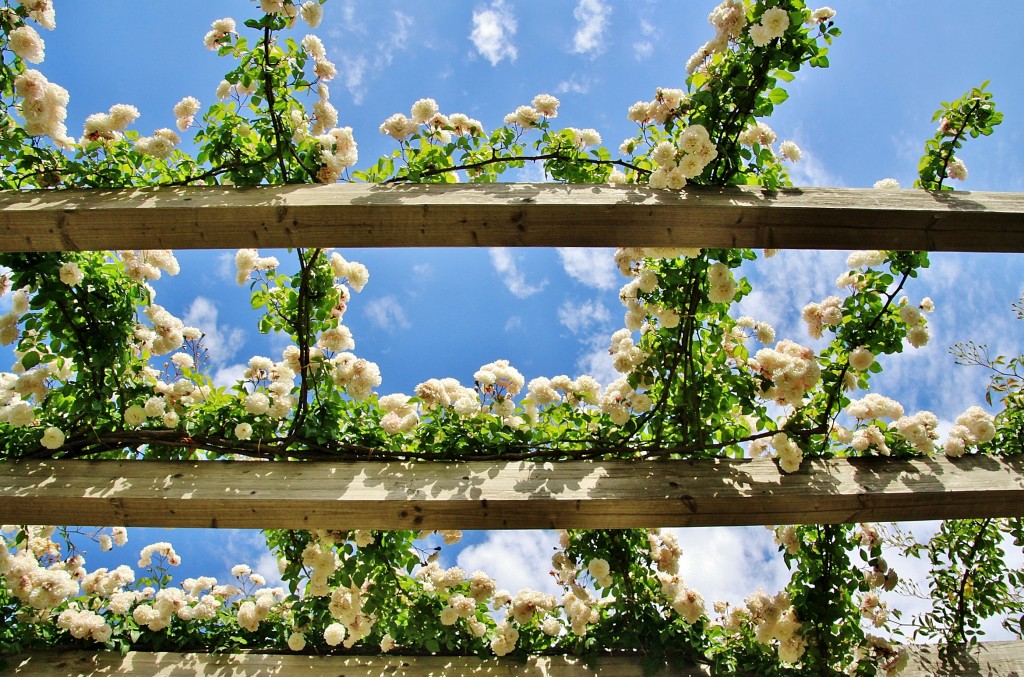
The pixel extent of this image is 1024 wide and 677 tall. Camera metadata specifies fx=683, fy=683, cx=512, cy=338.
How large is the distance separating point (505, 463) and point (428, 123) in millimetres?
1092

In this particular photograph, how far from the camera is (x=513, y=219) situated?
5.99ft

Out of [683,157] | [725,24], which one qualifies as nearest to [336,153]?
[683,157]

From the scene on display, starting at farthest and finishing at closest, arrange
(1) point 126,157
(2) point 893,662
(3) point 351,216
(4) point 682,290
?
(2) point 893,662
(4) point 682,290
(1) point 126,157
(3) point 351,216

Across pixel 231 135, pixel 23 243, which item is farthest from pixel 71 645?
pixel 231 135

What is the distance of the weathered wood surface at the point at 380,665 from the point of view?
2465mm

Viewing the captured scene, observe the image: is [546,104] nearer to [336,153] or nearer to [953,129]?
[336,153]

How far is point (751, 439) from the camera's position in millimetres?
2260

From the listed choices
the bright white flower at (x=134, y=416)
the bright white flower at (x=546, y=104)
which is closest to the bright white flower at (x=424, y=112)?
the bright white flower at (x=546, y=104)

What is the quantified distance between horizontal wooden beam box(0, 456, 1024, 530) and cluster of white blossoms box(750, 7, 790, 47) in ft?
3.99

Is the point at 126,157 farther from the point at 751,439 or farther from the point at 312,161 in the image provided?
the point at 751,439

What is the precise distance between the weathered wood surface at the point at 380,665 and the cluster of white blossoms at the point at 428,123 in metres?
1.86

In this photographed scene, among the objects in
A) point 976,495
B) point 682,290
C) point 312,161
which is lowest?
point 976,495

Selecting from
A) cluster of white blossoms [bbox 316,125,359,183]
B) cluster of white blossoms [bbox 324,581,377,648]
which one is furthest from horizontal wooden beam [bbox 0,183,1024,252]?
cluster of white blossoms [bbox 324,581,377,648]

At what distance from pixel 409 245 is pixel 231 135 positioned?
680 millimetres
